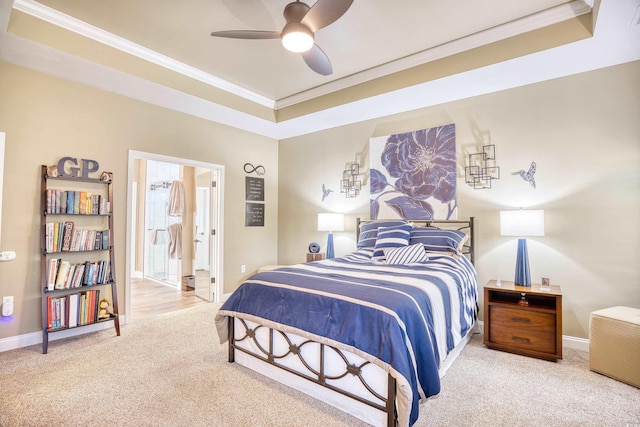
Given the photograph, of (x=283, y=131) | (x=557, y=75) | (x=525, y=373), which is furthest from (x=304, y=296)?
(x=283, y=131)

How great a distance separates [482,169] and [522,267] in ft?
3.85

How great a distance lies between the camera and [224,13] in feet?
8.87

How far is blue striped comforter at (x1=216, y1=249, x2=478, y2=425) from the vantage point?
5.47ft

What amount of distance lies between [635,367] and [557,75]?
8.64ft

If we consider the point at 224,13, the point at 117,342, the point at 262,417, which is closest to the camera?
the point at 262,417

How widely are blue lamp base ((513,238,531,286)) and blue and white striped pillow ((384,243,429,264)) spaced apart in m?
0.85

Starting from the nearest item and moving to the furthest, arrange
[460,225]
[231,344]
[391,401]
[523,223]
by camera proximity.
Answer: [391,401], [231,344], [523,223], [460,225]

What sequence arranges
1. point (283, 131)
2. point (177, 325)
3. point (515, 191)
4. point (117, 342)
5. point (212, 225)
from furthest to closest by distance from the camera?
point (283, 131) → point (212, 225) → point (177, 325) → point (515, 191) → point (117, 342)

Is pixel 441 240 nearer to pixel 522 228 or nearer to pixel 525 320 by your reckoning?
pixel 522 228

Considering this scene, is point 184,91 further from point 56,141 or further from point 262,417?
point 262,417

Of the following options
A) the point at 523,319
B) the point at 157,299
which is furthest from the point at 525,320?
the point at 157,299

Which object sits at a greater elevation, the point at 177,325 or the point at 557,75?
the point at 557,75

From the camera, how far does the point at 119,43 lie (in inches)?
122

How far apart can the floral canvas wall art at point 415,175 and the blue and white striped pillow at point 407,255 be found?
878mm
